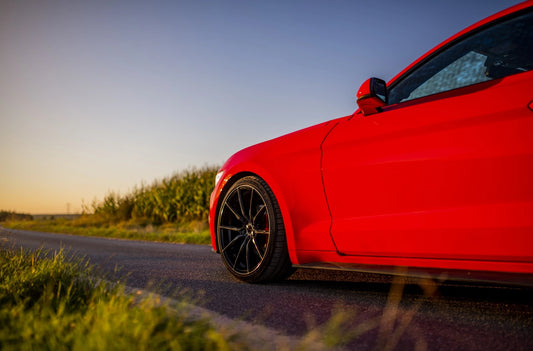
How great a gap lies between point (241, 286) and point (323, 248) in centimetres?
76

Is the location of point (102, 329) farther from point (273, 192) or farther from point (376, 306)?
point (273, 192)

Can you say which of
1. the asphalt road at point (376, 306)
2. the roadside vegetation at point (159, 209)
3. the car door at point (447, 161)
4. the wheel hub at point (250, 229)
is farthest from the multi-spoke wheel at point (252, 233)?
the roadside vegetation at point (159, 209)

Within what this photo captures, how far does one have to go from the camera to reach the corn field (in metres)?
16.9

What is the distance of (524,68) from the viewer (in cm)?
262

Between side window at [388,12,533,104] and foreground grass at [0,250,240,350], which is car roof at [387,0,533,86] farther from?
foreground grass at [0,250,240,350]

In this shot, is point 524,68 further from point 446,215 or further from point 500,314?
point 500,314

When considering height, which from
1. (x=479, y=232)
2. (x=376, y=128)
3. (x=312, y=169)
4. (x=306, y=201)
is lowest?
(x=479, y=232)

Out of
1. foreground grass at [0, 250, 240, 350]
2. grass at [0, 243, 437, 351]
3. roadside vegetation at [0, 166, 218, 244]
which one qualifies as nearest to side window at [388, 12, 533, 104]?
grass at [0, 243, 437, 351]

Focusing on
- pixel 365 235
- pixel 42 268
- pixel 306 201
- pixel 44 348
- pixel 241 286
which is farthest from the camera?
pixel 241 286

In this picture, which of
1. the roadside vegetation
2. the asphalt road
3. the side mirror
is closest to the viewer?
the asphalt road

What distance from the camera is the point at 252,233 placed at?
11.6ft

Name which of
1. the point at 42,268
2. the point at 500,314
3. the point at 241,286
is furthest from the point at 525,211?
the point at 42,268

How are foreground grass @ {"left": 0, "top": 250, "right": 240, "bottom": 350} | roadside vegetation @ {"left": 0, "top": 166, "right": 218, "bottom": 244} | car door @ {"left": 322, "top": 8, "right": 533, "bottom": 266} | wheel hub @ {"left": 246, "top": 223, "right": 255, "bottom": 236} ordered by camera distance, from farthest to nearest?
roadside vegetation @ {"left": 0, "top": 166, "right": 218, "bottom": 244}, wheel hub @ {"left": 246, "top": 223, "right": 255, "bottom": 236}, car door @ {"left": 322, "top": 8, "right": 533, "bottom": 266}, foreground grass @ {"left": 0, "top": 250, "right": 240, "bottom": 350}

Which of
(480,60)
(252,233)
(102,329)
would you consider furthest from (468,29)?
(102,329)
